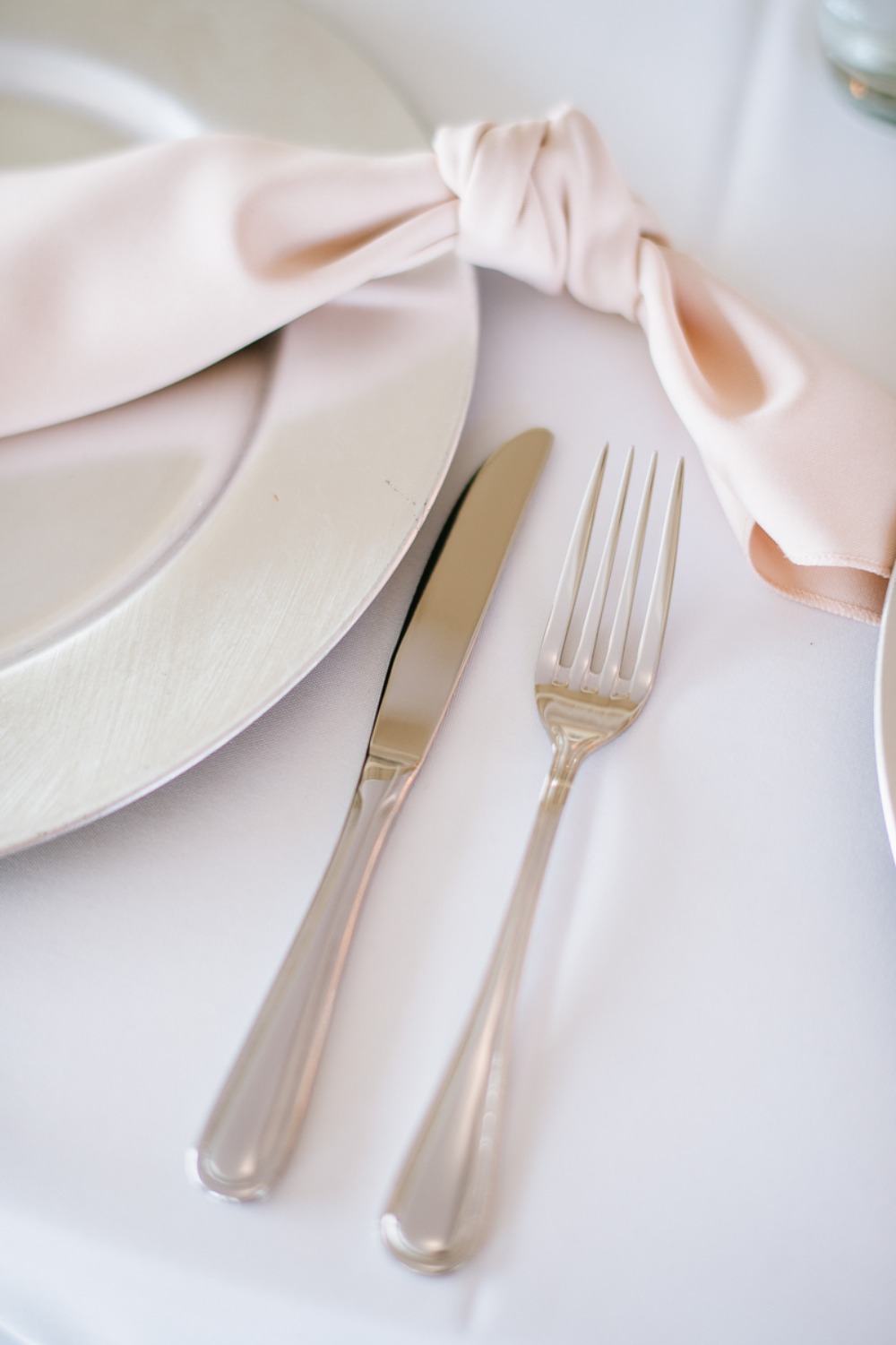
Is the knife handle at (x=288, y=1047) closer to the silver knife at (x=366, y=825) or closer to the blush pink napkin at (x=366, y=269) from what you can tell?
the silver knife at (x=366, y=825)

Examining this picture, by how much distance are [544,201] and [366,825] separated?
14.0 inches

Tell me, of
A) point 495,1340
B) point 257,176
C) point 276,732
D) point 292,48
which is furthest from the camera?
point 292,48

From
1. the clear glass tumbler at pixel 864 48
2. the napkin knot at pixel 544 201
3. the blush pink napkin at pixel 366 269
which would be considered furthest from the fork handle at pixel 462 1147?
the clear glass tumbler at pixel 864 48

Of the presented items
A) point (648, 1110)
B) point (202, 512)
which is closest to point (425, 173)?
point (202, 512)

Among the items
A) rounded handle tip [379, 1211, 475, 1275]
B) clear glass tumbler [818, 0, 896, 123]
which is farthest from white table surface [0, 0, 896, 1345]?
clear glass tumbler [818, 0, 896, 123]

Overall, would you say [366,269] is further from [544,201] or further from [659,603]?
[659,603]

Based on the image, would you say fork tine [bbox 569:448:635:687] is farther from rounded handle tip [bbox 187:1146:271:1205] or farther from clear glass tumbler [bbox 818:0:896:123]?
clear glass tumbler [bbox 818:0:896:123]

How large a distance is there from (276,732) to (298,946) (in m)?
0.10

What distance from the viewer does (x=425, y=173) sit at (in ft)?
1.80

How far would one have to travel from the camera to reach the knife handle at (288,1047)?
0.32m

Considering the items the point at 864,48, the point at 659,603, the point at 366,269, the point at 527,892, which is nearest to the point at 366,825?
the point at 527,892

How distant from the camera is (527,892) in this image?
38 centimetres

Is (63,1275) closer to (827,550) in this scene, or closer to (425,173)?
(827,550)

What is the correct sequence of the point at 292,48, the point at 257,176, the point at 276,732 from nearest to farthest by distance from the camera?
the point at 276,732 < the point at 257,176 < the point at 292,48
